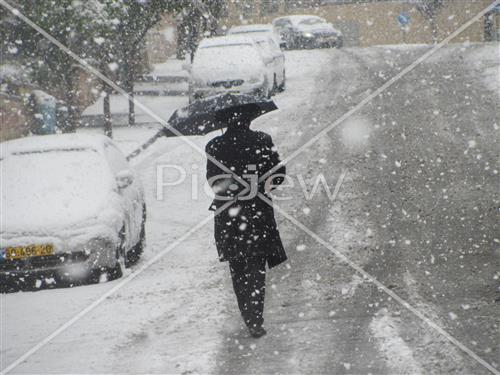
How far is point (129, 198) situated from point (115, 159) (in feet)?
2.72

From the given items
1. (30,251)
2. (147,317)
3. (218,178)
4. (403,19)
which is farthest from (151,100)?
(403,19)

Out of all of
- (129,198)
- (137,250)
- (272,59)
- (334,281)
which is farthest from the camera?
(272,59)

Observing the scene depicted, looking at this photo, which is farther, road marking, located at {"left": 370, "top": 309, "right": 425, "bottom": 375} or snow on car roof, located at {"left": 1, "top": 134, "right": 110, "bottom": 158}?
snow on car roof, located at {"left": 1, "top": 134, "right": 110, "bottom": 158}

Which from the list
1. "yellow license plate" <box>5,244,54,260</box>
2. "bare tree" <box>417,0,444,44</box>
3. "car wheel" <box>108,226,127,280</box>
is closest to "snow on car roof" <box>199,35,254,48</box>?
"car wheel" <box>108,226,127,280</box>

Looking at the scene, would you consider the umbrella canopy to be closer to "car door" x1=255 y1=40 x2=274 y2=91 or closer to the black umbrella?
the black umbrella

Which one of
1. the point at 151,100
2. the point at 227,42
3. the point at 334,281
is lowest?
the point at 151,100

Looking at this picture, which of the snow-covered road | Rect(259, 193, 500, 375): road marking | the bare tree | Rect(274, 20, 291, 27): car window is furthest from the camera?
the bare tree

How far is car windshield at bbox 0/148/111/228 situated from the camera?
9484mm

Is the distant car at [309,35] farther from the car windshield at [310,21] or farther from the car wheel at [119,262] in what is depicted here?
the car wheel at [119,262]

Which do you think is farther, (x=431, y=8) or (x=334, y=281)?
(x=431, y=8)

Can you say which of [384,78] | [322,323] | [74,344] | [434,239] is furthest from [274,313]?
[384,78]

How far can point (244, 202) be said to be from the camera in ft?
23.9

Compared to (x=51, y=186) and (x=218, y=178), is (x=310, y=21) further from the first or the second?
(x=218, y=178)

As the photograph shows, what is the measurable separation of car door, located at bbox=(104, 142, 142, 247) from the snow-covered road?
1.63 ft
